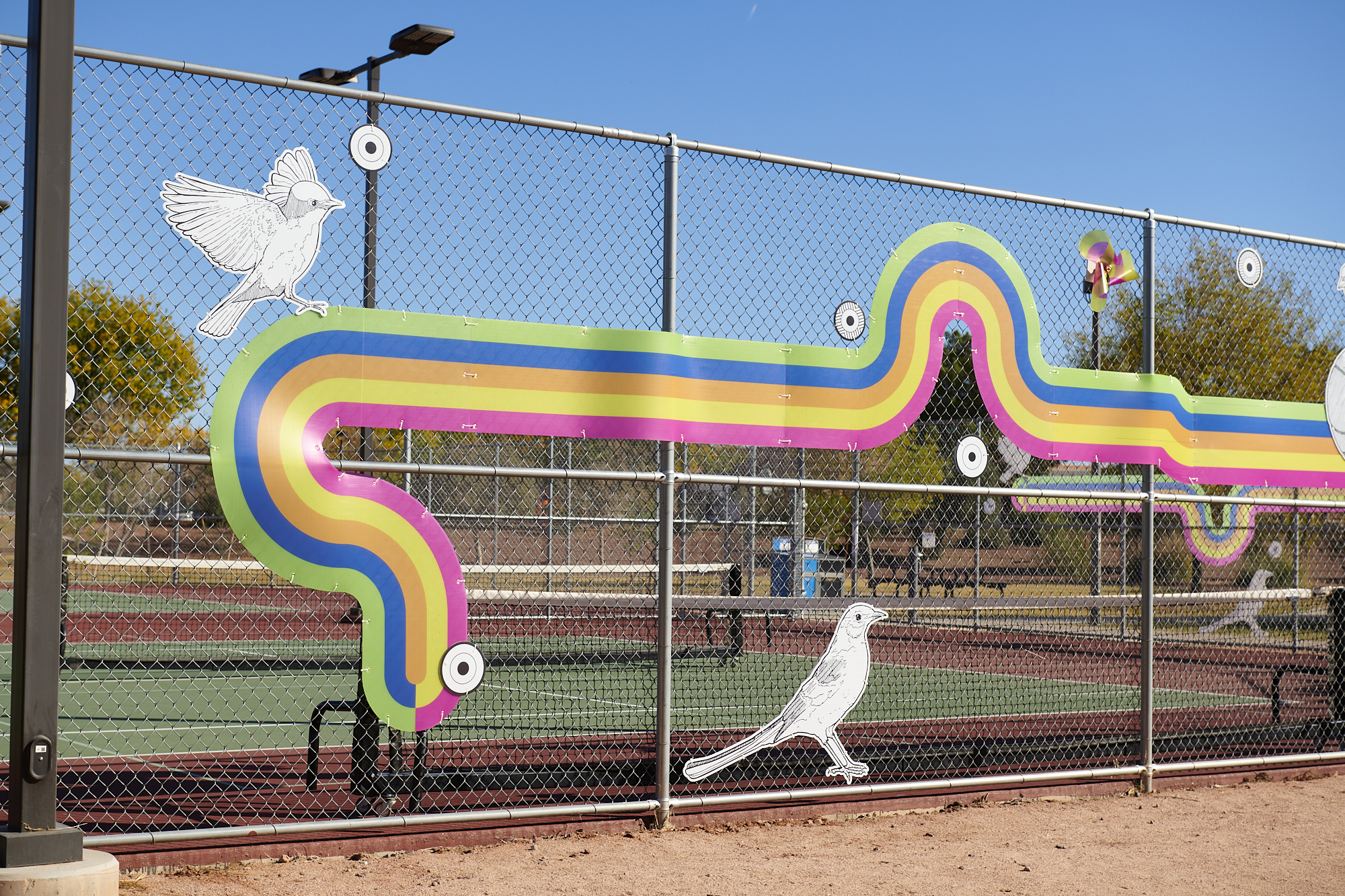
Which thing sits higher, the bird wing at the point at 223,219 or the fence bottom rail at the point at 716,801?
the bird wing at the point at 223,219

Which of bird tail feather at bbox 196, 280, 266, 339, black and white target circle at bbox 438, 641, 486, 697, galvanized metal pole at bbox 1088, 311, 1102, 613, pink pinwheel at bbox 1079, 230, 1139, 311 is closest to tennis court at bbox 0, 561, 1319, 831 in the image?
black and white target circle at bbox 438, 641, 486, 697

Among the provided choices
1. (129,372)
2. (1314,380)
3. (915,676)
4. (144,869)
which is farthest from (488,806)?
(915,676)

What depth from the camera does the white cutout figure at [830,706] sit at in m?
7.25

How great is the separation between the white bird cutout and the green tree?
18.5 ft

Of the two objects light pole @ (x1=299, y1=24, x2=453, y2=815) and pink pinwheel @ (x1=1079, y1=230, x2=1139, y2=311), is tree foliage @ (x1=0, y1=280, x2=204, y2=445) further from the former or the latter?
pink pinwheel @ (x1=1079, y1=230, x2=1139, y2=311)

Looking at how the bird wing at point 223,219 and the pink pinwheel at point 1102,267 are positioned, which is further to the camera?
the pink pinwheel at point 1102,267

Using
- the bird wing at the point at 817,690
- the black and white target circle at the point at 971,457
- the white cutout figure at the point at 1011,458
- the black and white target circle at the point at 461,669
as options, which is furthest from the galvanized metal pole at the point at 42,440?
the white cutout figure at the point at 1011,458

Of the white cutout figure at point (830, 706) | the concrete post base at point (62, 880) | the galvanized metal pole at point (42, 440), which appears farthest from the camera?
the white cutout figure at point (830, 706)

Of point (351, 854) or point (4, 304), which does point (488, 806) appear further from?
point (4, 304)

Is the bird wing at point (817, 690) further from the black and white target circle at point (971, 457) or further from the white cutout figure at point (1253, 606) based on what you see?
the white cutout figure at point (1253, 606)

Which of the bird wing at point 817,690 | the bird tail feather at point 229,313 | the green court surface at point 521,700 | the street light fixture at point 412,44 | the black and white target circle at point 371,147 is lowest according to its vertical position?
the green court surface at point 521,700

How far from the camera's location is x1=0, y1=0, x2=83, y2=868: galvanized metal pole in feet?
15.3

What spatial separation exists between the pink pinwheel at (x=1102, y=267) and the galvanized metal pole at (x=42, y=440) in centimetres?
664

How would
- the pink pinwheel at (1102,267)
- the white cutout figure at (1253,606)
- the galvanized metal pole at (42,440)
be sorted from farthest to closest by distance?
the white cutout figure at (1253,606) → the pink pinwheel at (1102,267) → the galvanized metal pole at (42,440)
